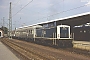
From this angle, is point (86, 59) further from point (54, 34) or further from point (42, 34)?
point (42, 34)

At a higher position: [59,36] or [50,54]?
[59,36]

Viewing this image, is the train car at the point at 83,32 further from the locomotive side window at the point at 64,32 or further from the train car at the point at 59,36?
the locomotive side window at the point at 64,32

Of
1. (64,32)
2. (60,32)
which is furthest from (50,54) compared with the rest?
(64,32)

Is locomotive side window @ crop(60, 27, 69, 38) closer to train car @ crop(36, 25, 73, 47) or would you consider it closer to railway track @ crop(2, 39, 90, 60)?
train car @ crop(36, 25, 73, 47)

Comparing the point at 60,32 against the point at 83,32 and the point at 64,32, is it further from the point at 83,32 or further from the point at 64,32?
the point at 83,32

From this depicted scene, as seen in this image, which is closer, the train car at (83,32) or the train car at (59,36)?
the train car at (83,32)

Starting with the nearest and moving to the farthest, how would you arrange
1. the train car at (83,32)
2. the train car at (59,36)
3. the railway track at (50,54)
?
the railway track at (50,54) → the train car at (83,32) → the train car at (59,36)

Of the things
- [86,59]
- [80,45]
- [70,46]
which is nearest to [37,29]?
[70,46]

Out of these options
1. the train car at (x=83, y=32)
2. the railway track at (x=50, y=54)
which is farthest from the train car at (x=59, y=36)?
the railway track at (x=50, y=54)

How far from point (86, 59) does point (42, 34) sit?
22.2 meters

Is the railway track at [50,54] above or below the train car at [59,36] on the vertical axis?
below

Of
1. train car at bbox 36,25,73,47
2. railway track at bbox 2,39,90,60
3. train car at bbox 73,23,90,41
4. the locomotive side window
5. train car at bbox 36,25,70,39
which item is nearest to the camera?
railway track at bbox 2,39,90,60

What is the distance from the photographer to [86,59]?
1518 cm

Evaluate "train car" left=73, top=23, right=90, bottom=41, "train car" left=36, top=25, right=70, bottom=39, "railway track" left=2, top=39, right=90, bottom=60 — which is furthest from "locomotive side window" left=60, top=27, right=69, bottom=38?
"railway track" left=2, top=39, right=90, bottom=60
